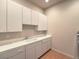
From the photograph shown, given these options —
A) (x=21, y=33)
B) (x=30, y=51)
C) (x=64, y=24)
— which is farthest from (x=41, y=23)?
(x=30, y=51)

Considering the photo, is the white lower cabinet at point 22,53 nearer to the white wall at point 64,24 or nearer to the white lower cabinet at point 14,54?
the white lower cabinet at point 14,54

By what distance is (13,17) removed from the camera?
219 cm

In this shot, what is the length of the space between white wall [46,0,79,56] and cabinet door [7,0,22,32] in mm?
2402

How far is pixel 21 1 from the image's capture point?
303 centimetres

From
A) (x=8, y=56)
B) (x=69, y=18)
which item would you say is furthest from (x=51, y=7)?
(x=8, y=56)

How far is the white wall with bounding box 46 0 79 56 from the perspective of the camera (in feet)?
11.5

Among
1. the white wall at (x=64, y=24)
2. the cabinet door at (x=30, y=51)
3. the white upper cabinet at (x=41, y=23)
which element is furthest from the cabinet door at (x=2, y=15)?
the white wall at (x=64, y=24)

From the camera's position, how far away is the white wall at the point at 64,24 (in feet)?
11.5

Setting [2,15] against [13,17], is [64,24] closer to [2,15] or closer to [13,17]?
[13,17]

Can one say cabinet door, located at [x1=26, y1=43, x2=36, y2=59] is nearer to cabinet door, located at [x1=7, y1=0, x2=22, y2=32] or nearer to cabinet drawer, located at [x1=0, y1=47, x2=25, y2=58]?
cabinet drawer, located at [x1=0, y1=47, x2=25, y2=58]

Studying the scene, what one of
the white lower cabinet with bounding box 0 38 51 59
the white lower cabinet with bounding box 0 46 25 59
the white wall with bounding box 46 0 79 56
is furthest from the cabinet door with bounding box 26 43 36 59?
the white wall with bounding box 46 0 79 56

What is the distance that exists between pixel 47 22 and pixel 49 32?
0.63 metres

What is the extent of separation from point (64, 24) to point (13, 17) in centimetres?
268

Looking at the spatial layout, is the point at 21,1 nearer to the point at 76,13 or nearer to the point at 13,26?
the point at 13,26
